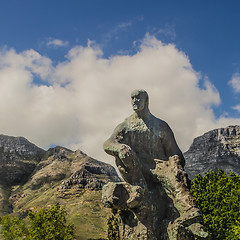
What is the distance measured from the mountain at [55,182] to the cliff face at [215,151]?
50798 millimetres

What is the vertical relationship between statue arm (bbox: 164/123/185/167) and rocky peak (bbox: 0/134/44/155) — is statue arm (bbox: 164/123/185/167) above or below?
below

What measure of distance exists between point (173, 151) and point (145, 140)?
100cm

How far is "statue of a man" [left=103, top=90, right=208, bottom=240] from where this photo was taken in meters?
7.74

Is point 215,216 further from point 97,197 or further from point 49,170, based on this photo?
point 49,170

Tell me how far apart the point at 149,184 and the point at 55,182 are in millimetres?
141711

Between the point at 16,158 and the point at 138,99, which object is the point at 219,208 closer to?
the point at 138,99

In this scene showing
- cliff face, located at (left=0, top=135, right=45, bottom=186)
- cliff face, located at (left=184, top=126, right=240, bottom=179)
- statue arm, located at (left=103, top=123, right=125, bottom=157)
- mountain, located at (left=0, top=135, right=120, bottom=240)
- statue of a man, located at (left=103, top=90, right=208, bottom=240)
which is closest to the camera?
statue of a man, located at (left=103, top=90, right=208, bottom=240)

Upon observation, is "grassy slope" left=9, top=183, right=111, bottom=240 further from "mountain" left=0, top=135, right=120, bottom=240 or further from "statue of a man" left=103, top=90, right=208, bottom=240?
"statue of a man" left=103, top=90, right=208, bottom=240

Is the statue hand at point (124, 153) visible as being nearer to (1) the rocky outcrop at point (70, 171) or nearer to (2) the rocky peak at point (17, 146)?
(1) the rocky outcrop at point (70, 171)

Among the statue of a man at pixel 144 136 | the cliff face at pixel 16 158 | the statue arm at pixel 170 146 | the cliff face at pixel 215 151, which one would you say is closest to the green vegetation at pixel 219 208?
the statue arm at pixel 170 146

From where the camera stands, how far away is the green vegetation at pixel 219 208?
13.5m

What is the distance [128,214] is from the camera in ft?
27.5

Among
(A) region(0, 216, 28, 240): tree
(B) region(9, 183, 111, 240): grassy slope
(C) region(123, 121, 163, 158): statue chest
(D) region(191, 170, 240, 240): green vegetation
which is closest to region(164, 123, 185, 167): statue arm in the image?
(C) region(123, 121, 163, 158): statue chest

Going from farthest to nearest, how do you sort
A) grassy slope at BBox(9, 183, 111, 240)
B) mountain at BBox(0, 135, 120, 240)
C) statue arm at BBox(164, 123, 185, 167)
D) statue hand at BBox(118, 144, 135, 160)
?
mountain at BBox(0, 135, 120, 240) < grassy slope at BBox(9, 183, 111, 240) < statue arm at BBox(164, 123, 185, 167) < statue hand at BBox(118, 144, 135, 160)
